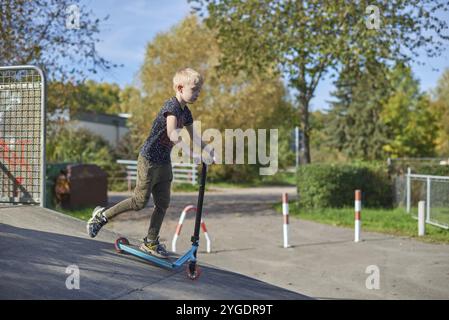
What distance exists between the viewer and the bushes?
17141 millimetres

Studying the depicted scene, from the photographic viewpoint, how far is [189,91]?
4.92 meters

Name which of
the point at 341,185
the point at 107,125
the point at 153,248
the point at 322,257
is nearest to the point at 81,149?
the point at 107,125

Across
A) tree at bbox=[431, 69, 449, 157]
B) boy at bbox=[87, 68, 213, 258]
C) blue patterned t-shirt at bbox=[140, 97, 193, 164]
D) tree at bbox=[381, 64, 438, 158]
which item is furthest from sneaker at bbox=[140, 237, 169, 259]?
tree at bbox=[431, 69, 449, 157]

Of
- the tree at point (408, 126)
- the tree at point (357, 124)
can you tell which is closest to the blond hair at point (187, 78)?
the tree at point (357, 124)

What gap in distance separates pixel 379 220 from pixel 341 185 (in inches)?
122

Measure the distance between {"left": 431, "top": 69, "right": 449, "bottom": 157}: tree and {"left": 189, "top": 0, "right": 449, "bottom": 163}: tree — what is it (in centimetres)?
3057

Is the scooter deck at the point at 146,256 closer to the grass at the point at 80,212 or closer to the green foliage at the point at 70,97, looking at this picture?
the grass at the point at 80,212

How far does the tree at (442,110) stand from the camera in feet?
154

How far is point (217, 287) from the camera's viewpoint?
471 cm

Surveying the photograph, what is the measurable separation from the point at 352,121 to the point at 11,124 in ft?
149

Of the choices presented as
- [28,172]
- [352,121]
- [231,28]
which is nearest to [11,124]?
[28,172]

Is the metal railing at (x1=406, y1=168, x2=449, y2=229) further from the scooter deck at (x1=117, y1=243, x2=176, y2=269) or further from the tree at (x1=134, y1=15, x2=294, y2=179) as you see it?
the tree at (x1=134, y1=15, x2=294, y2=179)

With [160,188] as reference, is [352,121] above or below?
above
